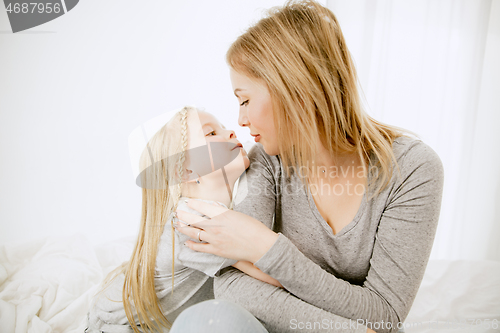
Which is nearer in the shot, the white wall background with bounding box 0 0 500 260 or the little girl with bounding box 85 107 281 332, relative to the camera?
the little girl with bounding box 85 107 281 332

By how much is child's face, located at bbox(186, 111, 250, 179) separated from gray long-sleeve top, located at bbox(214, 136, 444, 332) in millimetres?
99

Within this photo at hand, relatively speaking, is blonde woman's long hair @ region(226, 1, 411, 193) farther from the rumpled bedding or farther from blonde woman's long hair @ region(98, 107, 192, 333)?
the rumpled bedding

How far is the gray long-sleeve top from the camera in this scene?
78 cm

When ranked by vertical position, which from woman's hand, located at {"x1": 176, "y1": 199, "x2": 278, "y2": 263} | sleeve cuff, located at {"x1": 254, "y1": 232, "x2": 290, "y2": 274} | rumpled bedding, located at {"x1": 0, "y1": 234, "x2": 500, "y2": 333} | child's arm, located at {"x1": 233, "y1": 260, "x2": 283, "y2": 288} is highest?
woman's hand, located at {"x1": 176, "y1": 199, "x2": 278, "y2": 263}

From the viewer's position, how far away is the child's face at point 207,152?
1.00 metres

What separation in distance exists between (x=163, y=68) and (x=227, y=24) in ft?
1.50

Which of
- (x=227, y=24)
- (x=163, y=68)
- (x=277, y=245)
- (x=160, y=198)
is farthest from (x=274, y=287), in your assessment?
(x=227, y=24)

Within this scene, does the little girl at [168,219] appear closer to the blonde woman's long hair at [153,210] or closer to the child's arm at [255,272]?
the blonde woman's long hair at [153,210]

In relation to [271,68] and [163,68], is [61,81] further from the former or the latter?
[271,68]

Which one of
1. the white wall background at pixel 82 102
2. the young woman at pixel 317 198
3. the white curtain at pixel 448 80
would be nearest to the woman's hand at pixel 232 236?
the young woman at pixel 317 198

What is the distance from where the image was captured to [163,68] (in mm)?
1282

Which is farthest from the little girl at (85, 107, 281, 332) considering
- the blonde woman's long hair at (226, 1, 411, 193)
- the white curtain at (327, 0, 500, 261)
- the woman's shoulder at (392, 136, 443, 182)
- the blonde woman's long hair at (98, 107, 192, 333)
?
the white curtain at (327, 0, 500, 261)

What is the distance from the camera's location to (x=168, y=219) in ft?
3.14

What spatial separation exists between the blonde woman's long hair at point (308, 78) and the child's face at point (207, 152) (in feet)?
0.52
